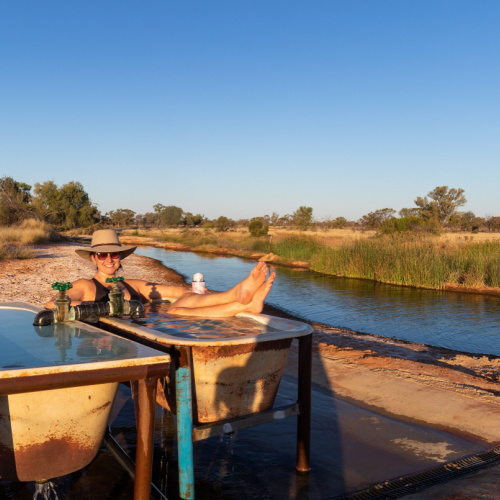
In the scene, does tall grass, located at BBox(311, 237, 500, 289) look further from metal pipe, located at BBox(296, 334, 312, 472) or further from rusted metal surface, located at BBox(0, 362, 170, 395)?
rusted metal surface, located at BBox(0, 362, 170, 395)

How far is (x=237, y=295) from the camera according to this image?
11.9 feet

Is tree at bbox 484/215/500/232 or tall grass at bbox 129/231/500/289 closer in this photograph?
tall grass at bbox 129/231/500/289

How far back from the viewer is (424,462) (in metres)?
3.75

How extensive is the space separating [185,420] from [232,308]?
3.80 feet

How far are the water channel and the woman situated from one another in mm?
6932

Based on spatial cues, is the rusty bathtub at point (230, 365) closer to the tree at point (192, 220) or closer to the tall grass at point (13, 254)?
the tall grass at point (13, 254)

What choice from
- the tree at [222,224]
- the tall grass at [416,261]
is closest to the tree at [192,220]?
the tree at [222,224]

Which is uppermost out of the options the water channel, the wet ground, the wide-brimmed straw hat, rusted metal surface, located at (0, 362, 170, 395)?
the wide-brimmed straw hat

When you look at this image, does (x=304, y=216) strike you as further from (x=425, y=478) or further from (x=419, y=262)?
(x=425, y=478)

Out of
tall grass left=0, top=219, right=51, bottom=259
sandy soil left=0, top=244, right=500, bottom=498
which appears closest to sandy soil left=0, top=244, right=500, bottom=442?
sandy soil left=0, top=244, right=500, bottom=498

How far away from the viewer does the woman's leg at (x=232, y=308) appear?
136 inches

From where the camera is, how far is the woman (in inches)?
137

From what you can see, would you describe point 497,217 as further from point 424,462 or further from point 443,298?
point 424,462

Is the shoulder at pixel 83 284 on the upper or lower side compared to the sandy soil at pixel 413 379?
upper
